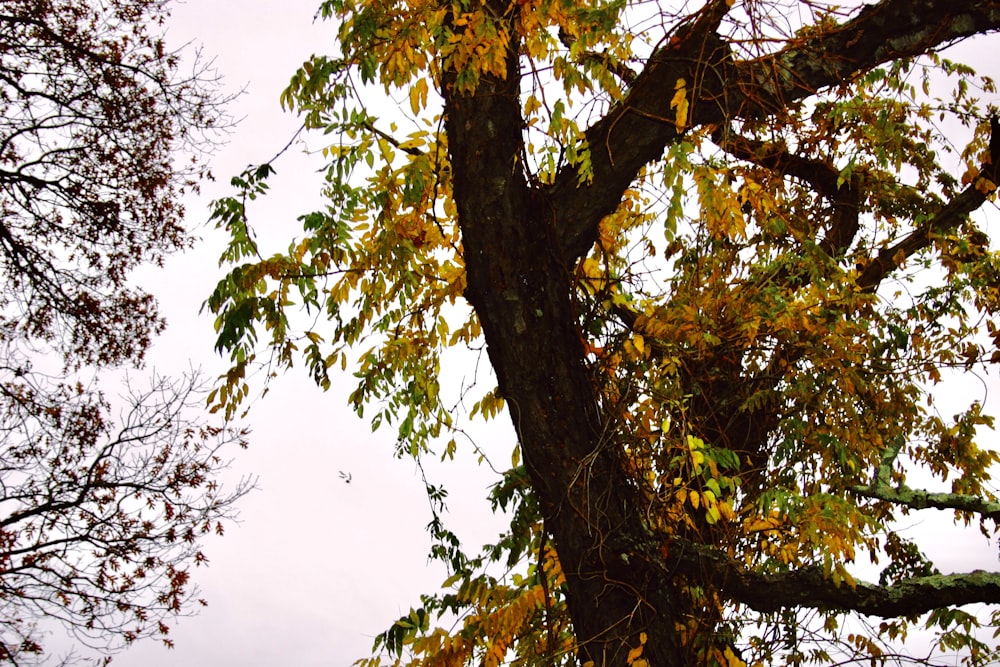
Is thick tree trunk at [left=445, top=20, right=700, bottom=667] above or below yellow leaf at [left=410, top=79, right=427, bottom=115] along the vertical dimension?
below

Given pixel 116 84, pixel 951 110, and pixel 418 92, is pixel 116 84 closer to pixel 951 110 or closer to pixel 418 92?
pixel 418 92

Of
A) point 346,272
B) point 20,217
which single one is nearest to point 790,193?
point 346,272

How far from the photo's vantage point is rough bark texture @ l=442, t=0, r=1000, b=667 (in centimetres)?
340

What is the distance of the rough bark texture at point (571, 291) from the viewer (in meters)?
3.40

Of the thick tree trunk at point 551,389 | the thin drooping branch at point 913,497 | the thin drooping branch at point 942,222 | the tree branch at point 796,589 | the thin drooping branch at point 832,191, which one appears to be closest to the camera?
the thick tree trunk at point 551,389

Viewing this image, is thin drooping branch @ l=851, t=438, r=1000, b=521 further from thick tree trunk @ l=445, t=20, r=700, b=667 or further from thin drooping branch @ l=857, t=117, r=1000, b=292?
thick tree trunk @ l=445, t=20, r=700, b=667

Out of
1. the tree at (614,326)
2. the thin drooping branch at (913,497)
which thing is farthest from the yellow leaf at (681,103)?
the thin drooping branch at (913,497)

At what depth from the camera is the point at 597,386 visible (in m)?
3.61

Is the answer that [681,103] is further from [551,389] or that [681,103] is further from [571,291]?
[551,389]

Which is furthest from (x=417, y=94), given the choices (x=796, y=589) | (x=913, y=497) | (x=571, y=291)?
(x=913, y=497)

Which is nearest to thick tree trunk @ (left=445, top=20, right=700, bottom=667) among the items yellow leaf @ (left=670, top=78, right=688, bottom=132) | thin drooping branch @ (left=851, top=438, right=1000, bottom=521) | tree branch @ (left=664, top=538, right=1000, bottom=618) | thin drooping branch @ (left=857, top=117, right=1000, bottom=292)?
tree branch @ (left=664, top=538, right=1000, bottom=618)

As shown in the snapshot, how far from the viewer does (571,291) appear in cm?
365

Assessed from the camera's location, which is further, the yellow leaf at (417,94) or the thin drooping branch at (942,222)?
the thin drooping branch at (942,222)

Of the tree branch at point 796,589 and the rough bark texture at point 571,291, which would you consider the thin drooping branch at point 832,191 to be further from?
the tree branch at point 796,589
